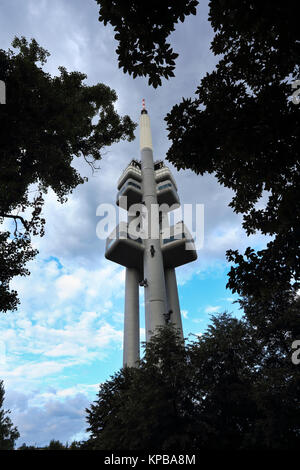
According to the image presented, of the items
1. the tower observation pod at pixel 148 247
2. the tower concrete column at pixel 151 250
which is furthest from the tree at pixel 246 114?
the tower observation pod at pixel 148 247

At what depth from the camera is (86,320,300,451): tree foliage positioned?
1252 centimetres

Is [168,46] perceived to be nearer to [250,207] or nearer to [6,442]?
[250,207]

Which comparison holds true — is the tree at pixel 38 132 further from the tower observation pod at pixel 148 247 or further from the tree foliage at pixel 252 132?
the tower observation pod at pixel 148 247

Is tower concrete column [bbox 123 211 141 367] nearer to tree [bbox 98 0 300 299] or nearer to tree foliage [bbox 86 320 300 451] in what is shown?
tree foliage [bbox 86 320 300 451]

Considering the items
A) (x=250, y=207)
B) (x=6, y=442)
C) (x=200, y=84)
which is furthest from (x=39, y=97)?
(x=6, y=442)

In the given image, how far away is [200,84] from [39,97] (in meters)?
8.18

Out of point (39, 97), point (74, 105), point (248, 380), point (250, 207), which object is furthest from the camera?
point (248, 380)

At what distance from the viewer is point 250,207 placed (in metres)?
10.3

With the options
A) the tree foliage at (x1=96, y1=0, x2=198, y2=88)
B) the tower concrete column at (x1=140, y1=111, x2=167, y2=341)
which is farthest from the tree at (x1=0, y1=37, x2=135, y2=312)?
the tower concrete column at (x1=140, y1=111, x2=167, y2=341)

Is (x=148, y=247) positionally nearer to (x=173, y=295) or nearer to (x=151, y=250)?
(x=151, y=250)

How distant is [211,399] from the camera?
14.7m

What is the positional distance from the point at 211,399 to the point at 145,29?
620 inches

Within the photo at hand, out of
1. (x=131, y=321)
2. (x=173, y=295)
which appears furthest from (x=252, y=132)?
(x=173, y=295)

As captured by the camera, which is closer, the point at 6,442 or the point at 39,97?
the point at 39,97
